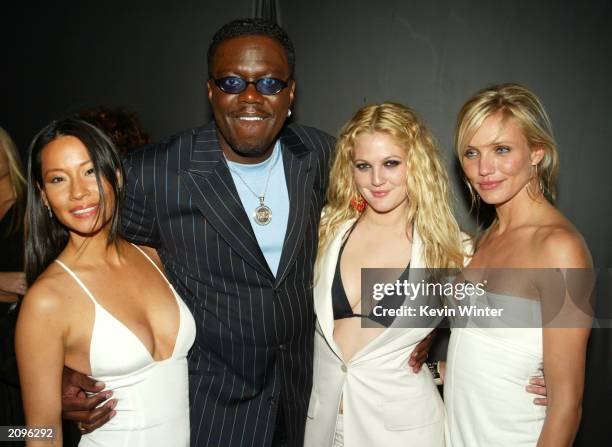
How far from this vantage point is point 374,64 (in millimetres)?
3139

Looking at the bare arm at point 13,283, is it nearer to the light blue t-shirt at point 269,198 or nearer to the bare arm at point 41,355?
the bare arm at point 41,355

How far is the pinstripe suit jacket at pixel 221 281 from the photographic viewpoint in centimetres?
203

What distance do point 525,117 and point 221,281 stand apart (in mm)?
1361

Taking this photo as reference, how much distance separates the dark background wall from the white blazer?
1364 millimetres

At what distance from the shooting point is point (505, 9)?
2.97m

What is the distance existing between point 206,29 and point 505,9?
182cm

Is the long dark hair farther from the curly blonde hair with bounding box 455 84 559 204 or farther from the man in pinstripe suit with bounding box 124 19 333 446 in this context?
the curly blonde hair with bounding box 455 84 559 204

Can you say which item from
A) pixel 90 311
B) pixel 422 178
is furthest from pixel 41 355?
pixel 422 178

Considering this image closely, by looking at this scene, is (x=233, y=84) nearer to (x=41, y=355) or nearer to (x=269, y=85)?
(x=269, y=85)

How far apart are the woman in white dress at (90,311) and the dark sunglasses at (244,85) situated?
0.54 metres

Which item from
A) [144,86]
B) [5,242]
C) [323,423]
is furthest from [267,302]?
[144,86]

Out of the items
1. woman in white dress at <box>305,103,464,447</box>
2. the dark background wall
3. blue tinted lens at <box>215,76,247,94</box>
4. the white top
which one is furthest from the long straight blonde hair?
woman in white dress at <box>305,103,464,447</box>

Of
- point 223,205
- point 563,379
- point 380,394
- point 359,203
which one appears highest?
point 359,203

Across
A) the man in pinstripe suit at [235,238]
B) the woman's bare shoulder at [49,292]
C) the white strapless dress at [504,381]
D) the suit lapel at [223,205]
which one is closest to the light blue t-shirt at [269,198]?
the man in pinstripe suit at [235,238]
